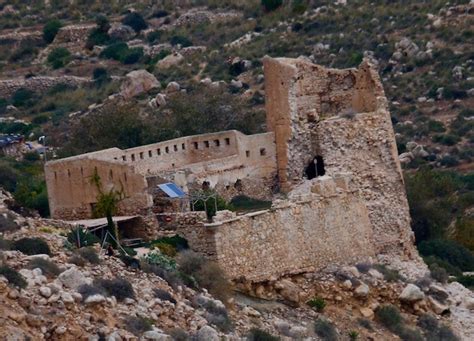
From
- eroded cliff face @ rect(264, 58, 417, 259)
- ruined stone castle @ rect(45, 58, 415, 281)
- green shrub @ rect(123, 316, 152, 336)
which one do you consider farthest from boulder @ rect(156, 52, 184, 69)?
green shrub @ rect(123, 316, 152, 336)

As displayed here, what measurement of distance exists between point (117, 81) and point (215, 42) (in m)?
6.85

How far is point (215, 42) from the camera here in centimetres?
8331

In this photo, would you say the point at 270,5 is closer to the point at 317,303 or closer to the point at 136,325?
the point at 317,303

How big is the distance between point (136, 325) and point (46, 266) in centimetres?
164

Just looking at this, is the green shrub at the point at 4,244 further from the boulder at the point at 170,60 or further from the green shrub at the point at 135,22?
the green shrub at the point at 135,22

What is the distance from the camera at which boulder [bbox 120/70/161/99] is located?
7338cm

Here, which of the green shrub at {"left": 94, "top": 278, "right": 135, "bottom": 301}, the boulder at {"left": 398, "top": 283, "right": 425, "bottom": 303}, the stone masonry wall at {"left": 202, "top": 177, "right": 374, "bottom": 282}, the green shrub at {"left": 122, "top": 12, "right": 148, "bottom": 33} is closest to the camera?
the green shrub at {"left": 94, "top": 278, "right": 135, "bottom": 301}

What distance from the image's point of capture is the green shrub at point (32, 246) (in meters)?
32.7

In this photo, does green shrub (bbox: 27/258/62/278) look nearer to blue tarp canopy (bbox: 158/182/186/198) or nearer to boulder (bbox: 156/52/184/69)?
blue tarp canopy (bbox: 158/182/186/198)

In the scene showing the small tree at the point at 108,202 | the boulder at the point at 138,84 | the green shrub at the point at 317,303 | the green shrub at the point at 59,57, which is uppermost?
the green shrub at the point at 59,57

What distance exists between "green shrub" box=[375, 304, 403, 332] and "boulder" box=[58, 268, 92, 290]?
27.0ft

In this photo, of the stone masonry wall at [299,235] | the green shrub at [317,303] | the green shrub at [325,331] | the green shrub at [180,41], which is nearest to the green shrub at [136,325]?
the stone masonry wall at [299,235]

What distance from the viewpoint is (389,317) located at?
38.2 meters

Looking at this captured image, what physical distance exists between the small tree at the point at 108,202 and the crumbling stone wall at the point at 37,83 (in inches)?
1652
